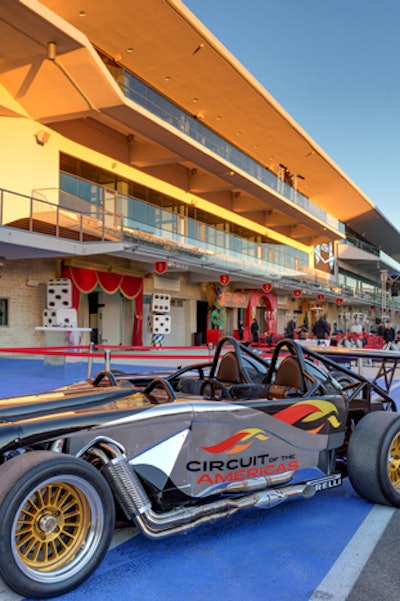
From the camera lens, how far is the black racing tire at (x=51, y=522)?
252cm

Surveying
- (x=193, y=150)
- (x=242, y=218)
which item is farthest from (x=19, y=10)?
(x=242, y=218)

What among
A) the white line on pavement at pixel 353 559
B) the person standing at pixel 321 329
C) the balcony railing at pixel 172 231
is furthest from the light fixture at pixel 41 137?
the white line on pavement at pixel 353 559

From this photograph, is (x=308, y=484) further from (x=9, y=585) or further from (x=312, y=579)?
(x=9, y=585)

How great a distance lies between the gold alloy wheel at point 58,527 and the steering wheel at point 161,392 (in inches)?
37.5

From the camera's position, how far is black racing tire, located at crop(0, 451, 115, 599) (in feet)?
8.28

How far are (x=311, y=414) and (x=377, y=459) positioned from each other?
0.63m

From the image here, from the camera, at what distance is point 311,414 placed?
4.06 meters

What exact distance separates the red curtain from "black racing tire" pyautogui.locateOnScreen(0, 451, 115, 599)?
17.8 metres

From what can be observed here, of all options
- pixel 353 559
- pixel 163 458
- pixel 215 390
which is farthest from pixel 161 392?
pixel 353 559

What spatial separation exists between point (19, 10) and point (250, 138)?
19.7 metres

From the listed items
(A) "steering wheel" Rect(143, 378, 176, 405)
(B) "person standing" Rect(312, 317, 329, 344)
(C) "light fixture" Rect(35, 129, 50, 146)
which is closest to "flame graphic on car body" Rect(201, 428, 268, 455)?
(A) "steering wheel" Rect(143, 378, 176, 405)

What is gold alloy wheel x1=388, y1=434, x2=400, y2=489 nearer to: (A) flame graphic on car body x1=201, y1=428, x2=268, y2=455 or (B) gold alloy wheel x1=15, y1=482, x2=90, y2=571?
(A) flame graphic on car body x1=201, y1=428, x2=268, y2=455

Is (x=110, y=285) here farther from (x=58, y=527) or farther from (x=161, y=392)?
(x=58, y=527)

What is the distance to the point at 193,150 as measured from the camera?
77.6ft
